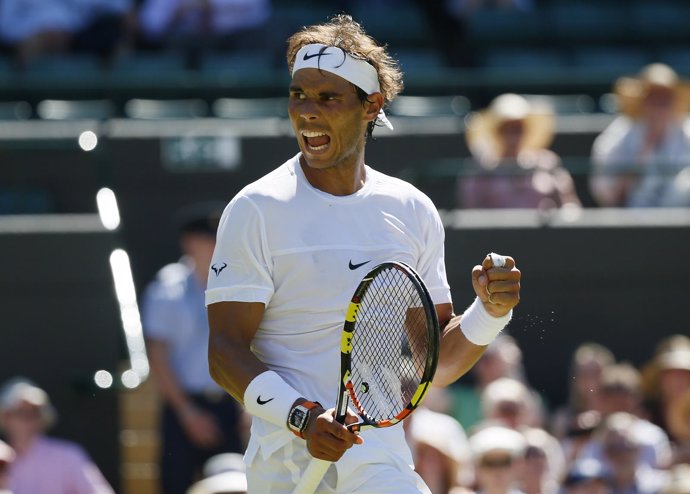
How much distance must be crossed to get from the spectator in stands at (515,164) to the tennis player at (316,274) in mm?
5071

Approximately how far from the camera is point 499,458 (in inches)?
280

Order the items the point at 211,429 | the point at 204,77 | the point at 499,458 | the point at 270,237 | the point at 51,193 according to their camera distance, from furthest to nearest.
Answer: the point at 204,77 < the point at 51,193 < the point at 211,429 < the point at 499,458 < the point at 270,237

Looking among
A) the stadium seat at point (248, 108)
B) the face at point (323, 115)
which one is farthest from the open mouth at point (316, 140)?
the stadium seat at point (248, 108)

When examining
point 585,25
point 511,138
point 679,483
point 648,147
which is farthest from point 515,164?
point 585,25

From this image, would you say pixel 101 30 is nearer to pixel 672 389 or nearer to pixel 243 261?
pixel 672 389

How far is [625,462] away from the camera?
24.4ft

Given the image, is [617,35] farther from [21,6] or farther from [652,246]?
[21,6]

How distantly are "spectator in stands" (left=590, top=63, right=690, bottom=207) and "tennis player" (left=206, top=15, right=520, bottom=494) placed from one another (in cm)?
528

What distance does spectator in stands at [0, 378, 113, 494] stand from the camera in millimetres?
Result: 7543

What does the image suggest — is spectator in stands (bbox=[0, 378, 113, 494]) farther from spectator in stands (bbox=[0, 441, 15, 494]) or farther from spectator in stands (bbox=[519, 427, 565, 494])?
spectator in stands (bbox=[519, 427, 565, 494])

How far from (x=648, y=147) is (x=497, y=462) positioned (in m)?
3.33

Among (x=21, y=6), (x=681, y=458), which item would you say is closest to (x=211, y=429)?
(x=681, y=458)

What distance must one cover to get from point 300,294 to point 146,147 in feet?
20.5

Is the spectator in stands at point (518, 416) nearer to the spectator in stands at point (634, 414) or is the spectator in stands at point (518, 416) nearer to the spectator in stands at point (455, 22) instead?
the spectator in stands at point (634, 414)
